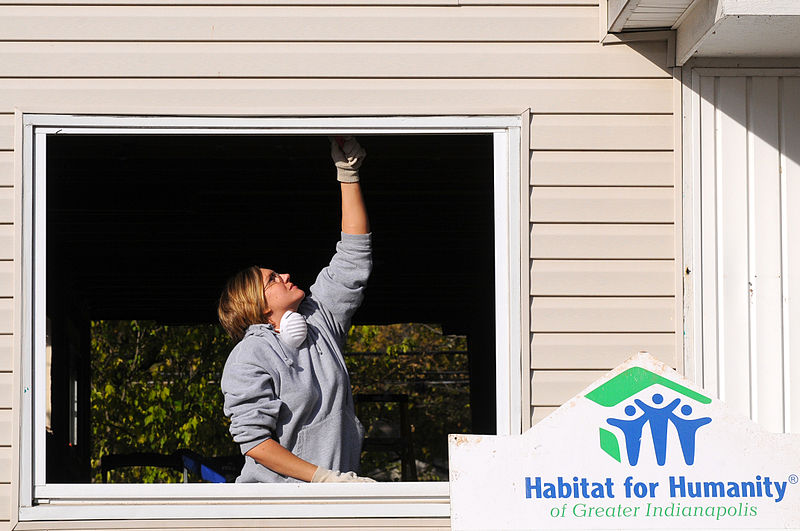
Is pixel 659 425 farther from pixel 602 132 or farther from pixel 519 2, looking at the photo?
pixel 519 2

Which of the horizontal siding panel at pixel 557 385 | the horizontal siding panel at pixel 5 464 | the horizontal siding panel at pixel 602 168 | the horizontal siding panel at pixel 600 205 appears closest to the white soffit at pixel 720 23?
the horizontal siding panel at pixel 602 168

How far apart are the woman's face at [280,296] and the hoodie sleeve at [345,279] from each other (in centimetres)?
11

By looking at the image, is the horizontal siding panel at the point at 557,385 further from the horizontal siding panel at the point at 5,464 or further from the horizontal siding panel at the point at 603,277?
the horizontal siding panel at the point at 5,464

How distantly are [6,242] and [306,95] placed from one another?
1.08 meters

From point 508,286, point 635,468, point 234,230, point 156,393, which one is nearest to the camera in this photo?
point 635,468

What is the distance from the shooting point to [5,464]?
3494 mm

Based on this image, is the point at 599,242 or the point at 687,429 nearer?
the point at 687,429

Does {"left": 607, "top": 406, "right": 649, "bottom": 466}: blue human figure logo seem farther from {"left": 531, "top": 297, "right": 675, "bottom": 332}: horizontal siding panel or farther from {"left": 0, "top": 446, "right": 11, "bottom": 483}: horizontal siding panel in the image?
{"left": 0, "top": 446, "right": 11, "bottom": 483}: horizontal siding panel

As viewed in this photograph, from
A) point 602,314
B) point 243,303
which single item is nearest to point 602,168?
point 602,314

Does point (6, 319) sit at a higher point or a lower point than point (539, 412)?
higher

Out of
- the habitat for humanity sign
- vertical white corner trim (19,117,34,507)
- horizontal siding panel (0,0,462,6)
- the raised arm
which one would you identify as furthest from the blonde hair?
the habitat for humanity sign

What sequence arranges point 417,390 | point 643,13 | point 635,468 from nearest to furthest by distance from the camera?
point 635,468, point 643,13, point 417,390

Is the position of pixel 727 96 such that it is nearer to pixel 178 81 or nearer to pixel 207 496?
pixel 178 81

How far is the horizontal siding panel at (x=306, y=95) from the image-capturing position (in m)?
3.58
